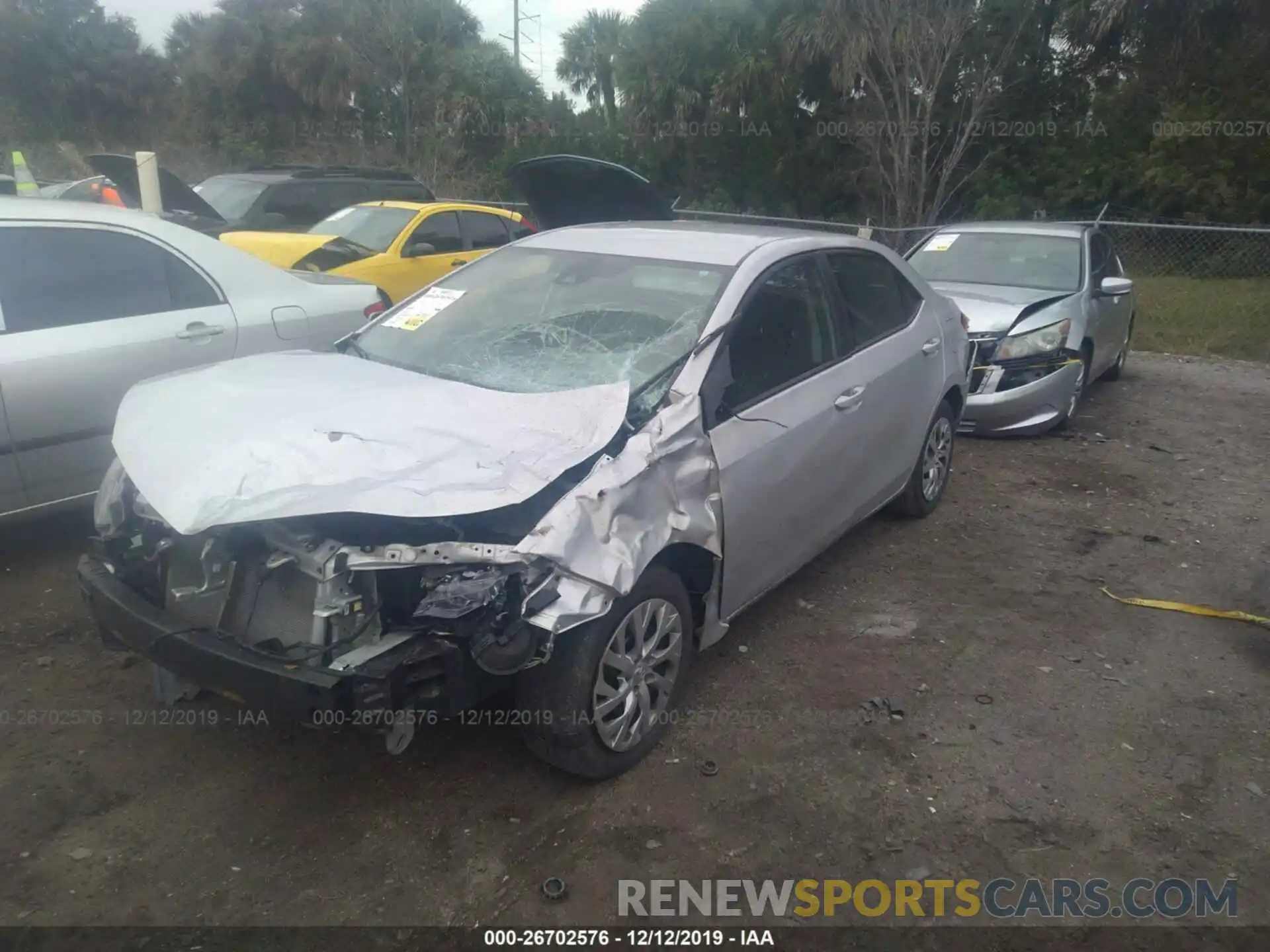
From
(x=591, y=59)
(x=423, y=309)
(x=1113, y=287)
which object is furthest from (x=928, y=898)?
(x=591, y=59)

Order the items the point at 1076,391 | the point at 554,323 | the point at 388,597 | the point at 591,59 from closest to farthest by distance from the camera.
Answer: the point at 388,597
the point at 554,323
the point at 1076,391
the point at 591,59

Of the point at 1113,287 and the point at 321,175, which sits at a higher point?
the point at 321,175

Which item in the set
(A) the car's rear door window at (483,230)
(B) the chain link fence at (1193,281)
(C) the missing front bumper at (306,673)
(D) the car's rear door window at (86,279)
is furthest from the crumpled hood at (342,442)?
(B) the chain link fence at (1193,281)

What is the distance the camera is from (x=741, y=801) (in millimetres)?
3137

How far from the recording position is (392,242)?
29.6ft

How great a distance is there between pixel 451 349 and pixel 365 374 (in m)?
0.39

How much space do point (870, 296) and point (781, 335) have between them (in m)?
1.03

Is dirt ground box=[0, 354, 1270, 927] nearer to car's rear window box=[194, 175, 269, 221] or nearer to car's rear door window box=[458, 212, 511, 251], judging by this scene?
car's rear door window box=[458, 212, 511, 251]

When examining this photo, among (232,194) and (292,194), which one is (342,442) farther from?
(232,194)

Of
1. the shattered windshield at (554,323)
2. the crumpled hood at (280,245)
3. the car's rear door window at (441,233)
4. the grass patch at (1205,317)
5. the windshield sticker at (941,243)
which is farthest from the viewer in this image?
the grass patch at (1205,317)

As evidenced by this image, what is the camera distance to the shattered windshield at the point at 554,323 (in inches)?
143

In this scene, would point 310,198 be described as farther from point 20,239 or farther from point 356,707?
point 356,707

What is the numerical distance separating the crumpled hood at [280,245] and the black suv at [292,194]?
2.47 meters

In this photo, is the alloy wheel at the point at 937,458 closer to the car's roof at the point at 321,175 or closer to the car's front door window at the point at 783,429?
the car's front door window at the point at 783,429
